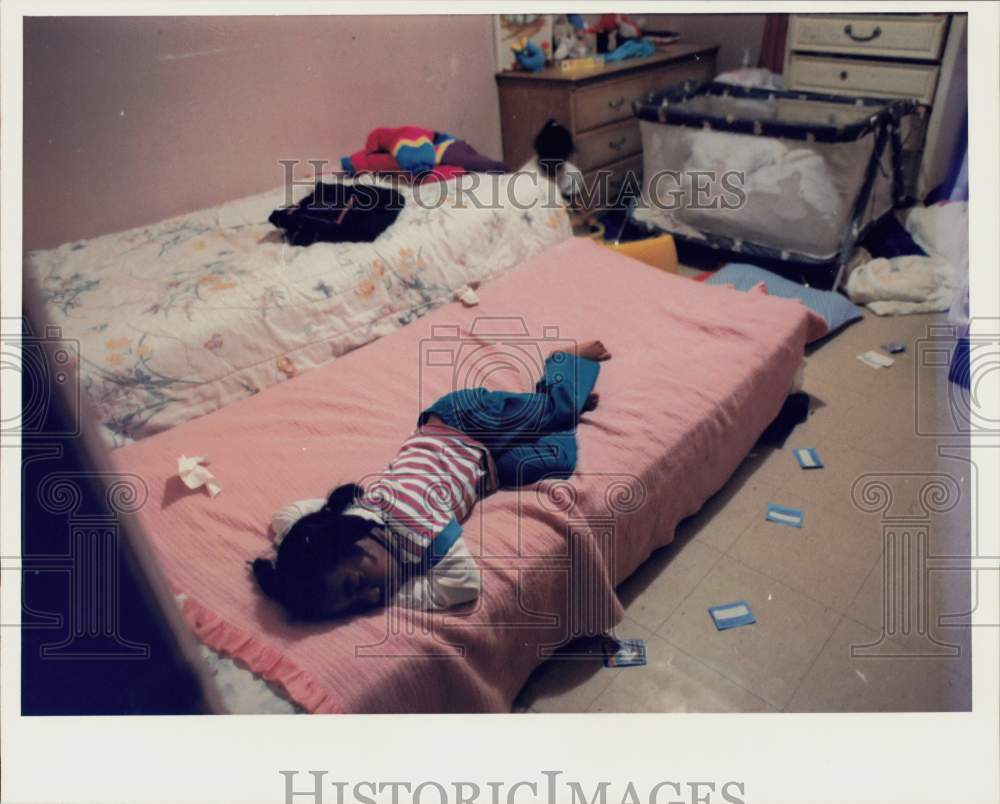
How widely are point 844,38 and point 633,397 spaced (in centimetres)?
226

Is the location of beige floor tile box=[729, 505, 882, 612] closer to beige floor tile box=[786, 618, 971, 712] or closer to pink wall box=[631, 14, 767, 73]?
beige floor tile box=[786, 618, 971, 712]

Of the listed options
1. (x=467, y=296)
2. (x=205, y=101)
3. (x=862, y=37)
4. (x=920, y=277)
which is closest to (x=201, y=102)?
(x=205, y=101)

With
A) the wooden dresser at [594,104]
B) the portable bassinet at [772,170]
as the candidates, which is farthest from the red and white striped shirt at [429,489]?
the wooden dresser at [594,104]

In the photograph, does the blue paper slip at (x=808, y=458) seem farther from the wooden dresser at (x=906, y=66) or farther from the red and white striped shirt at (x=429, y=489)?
the wooden dresser at (x=906, y=66)

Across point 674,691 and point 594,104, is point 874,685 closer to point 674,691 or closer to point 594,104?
point 674,691

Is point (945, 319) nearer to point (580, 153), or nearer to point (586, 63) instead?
point (580, 153)

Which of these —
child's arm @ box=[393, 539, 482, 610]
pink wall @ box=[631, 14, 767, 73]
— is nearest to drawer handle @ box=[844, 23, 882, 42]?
pink wall @ box=[631, 14, 767, 73]

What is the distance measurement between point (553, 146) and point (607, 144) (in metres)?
0.32

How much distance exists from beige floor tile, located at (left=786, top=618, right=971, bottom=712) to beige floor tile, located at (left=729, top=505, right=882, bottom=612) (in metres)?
0.12

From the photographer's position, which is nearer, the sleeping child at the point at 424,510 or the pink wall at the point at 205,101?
the sleeping child at the point at 424,510

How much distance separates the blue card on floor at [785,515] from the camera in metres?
1.49

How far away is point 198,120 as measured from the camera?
1.97 metres

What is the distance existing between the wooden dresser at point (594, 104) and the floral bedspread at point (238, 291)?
0.85 meters

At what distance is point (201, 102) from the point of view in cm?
197
